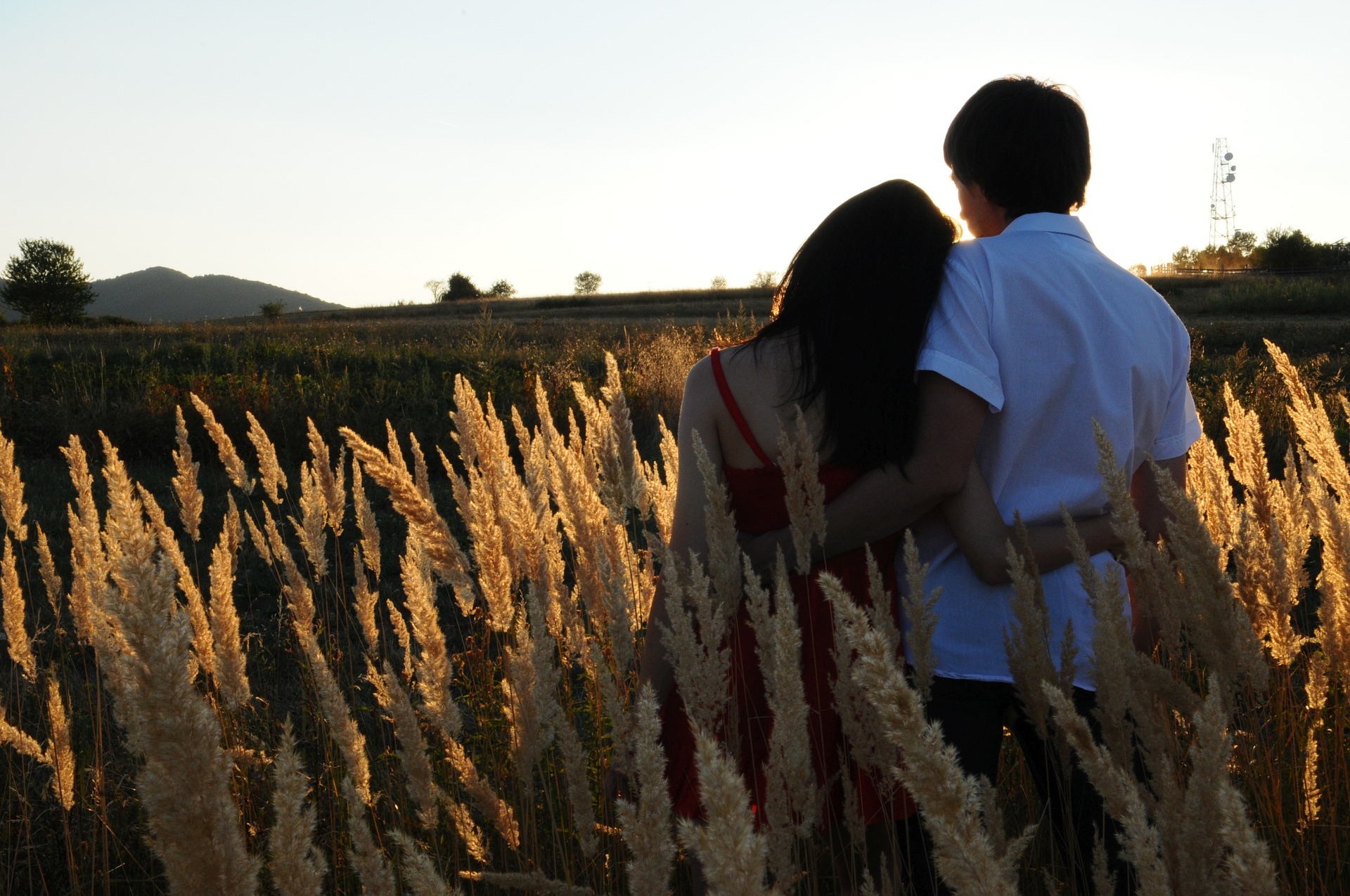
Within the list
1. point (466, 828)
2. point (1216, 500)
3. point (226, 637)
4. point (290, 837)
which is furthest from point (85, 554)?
point (1216, 500)

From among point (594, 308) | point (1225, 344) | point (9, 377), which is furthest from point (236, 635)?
point (594, 308)

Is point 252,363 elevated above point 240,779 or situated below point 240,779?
above

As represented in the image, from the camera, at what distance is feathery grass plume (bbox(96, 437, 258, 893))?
802 mm

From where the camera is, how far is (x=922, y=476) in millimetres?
1638

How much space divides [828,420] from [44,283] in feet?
227

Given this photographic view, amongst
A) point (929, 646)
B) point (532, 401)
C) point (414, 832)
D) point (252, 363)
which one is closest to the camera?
point (929, 646)

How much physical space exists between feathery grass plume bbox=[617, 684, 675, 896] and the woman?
68 centimetres

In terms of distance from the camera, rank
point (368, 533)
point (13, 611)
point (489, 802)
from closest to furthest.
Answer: point (489, 802) → point (13, 611) → point (368, 533)

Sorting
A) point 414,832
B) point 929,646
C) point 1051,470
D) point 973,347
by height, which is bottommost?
point 414,832

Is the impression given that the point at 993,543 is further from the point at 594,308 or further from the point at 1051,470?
the point at 594,308

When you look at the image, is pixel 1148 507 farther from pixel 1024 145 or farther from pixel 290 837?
pixel 290 837

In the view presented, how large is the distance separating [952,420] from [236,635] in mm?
1580

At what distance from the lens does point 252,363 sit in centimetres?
1206

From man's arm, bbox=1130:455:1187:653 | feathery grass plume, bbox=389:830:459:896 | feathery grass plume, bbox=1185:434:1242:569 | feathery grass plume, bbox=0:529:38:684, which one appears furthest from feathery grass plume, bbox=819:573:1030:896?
feathery grass plume, bbox=0:529:38:684
